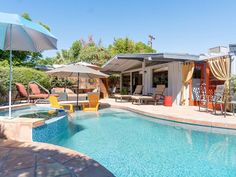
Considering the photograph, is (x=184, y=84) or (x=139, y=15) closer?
(x=184, y=84)

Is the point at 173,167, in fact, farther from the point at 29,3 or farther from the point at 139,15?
the point at 139,15

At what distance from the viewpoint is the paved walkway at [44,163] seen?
2799 mm

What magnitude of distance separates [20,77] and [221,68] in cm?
1327

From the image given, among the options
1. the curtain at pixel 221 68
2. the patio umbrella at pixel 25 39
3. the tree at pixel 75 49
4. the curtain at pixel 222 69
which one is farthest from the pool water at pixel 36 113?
the tree at pixel 75 49

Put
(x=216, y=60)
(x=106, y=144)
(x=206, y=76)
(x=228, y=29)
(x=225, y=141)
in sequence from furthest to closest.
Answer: (x=228, y=29) → (x=206, y=76) → (x=216, y=60) → (x=225, y=141) → (x=106, y=144)

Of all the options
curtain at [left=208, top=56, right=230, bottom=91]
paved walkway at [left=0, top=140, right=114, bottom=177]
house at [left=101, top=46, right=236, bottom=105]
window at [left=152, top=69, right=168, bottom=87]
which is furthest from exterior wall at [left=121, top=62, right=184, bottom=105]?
paved walkway at [left=0, top=140, right=114, bottom=177]

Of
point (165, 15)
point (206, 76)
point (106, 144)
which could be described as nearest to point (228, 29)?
point (165, 15)

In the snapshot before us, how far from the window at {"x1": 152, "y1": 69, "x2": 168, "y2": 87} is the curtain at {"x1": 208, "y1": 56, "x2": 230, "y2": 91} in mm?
4000

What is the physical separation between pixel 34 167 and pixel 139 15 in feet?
63.9

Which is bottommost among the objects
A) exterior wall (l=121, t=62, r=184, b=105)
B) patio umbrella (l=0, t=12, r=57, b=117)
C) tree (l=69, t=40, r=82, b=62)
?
exterior wall (l=121, t=62, r=184, b=105)

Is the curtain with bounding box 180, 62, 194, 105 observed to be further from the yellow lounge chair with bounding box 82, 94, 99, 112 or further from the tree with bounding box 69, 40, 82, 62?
the tree with bounding box 69, 40, 82, 62

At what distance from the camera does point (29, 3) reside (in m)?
16.7

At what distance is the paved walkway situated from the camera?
2799 mm

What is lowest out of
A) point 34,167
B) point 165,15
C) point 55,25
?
point 34,167
